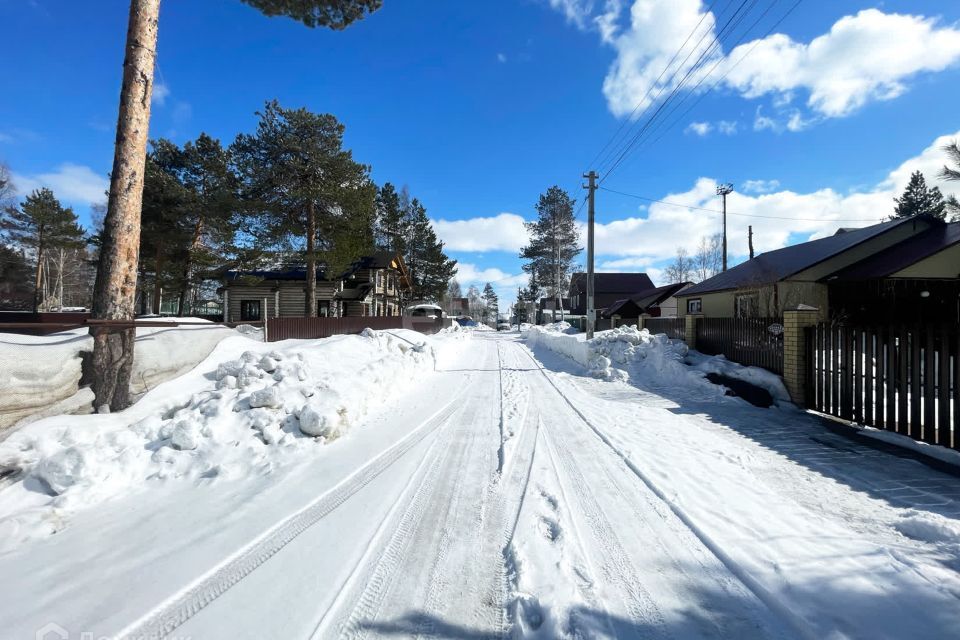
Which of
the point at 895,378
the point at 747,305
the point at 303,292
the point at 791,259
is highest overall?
the point at 791,259

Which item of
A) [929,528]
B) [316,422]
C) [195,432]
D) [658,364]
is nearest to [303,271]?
[658,364]

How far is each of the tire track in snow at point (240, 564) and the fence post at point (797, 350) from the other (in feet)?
24.9

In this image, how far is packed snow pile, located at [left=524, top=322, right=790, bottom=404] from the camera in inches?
332

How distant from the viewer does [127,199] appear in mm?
5238

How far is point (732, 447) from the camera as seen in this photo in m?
5.04

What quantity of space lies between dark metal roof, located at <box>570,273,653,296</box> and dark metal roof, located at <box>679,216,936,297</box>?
98.5 feet

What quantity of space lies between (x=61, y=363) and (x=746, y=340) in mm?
12537

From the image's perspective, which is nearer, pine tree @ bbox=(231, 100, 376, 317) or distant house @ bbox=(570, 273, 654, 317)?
pine tree @ bbox=(231, 100, 376, 317)

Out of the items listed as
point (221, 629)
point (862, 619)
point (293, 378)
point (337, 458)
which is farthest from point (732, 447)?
point (293, 378)

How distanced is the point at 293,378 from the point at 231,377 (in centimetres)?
82

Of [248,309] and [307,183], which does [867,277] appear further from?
[248,309]

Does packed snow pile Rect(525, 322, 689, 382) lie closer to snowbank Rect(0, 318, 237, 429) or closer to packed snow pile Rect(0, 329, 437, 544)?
packed snow pile Rect(0, 329, 437, 544)

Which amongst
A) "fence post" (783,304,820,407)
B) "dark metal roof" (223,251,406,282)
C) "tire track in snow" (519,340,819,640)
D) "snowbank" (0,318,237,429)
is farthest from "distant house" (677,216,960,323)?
"dark metal roof" (223,251,406,282)

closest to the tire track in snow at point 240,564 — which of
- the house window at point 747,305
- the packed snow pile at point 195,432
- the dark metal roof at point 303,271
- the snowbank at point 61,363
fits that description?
the packed snow pile at point 195,432
